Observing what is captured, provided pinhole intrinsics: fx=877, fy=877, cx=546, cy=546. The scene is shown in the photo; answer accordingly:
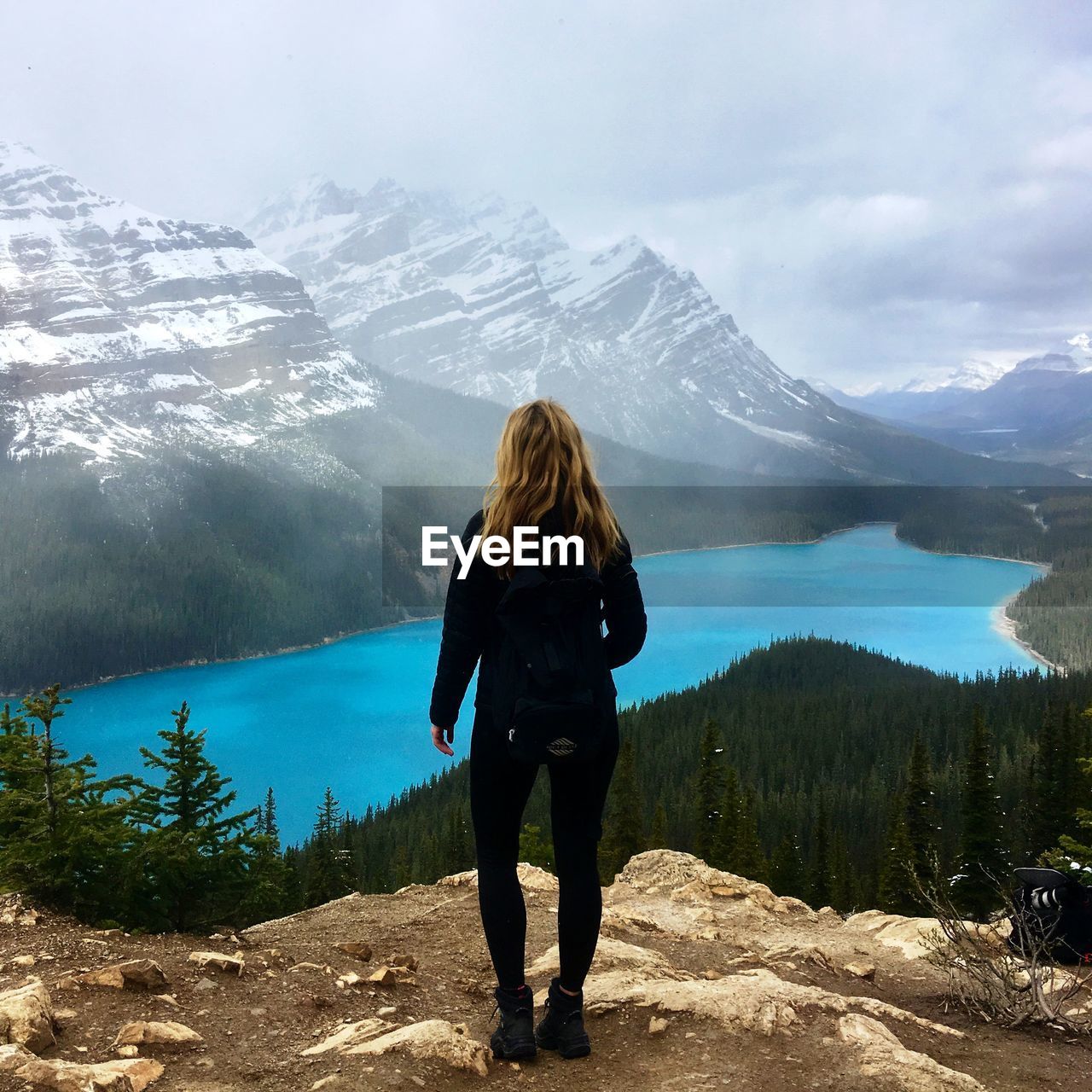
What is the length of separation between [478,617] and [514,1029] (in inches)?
73.6

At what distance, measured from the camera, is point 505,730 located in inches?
143

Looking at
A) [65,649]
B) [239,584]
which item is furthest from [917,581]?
[65,649]

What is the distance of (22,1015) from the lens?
3.89m

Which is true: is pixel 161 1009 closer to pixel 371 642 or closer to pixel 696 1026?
pixel 696 1026

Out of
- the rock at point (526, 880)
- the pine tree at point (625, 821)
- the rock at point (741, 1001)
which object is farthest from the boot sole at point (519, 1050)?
the pine tree at point (625, 821)

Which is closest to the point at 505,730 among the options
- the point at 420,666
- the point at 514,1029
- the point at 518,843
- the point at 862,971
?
the point at 518,843

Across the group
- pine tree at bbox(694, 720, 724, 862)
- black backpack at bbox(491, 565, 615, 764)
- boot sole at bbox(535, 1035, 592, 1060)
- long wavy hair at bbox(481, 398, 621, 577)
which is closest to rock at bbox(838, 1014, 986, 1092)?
boot sole at bbox(535, 1035, 592, 1060)

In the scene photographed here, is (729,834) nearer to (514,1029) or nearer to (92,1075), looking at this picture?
(514,1029)

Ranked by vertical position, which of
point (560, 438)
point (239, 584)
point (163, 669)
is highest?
point (560, 438)

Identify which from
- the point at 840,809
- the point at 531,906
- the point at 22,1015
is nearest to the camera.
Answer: the point at 22,1015

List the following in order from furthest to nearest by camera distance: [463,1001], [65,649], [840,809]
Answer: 1. [65,649]
2. [840,809]
3. [463,1001]

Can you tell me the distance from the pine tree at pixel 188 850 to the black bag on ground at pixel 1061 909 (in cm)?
672

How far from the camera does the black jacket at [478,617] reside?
375 cm

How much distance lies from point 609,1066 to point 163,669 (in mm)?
123975
